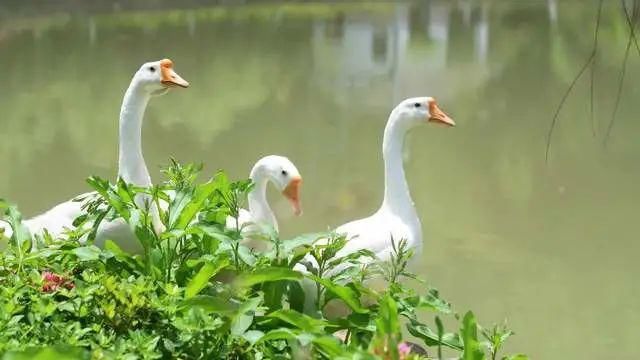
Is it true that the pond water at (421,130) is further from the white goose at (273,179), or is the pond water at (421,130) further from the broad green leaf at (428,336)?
the white goose at (273,179)

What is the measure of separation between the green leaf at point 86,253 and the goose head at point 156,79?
1514 millimetres

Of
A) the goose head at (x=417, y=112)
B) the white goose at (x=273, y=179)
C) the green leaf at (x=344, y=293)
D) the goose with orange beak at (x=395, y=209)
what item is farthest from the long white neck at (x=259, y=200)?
the green leaf at (x=344, y=293)

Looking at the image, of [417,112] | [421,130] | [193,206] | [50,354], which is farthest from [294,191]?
[421,130]

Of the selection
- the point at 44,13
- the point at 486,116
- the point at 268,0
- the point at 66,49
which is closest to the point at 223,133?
the point at 486,116

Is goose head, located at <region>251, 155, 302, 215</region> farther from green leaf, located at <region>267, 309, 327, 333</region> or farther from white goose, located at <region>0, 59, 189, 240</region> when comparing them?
green leaf, located at <region>267, 309, 327, 333</region>

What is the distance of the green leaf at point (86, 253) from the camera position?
1924 mm

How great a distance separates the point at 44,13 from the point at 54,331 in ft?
48.9

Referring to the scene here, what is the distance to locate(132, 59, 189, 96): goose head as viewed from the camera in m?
3.41

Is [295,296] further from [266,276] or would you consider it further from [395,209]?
[395,209]

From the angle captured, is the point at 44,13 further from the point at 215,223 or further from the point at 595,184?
the point at 215,223

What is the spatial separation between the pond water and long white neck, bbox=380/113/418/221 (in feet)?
2.29

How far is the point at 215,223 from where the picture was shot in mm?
1955

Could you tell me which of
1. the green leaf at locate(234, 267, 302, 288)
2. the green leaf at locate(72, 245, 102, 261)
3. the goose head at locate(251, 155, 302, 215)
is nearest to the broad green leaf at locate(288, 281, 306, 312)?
the green leaf at locate(234, 267, 302, 288)

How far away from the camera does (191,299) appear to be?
1699 millimetres
